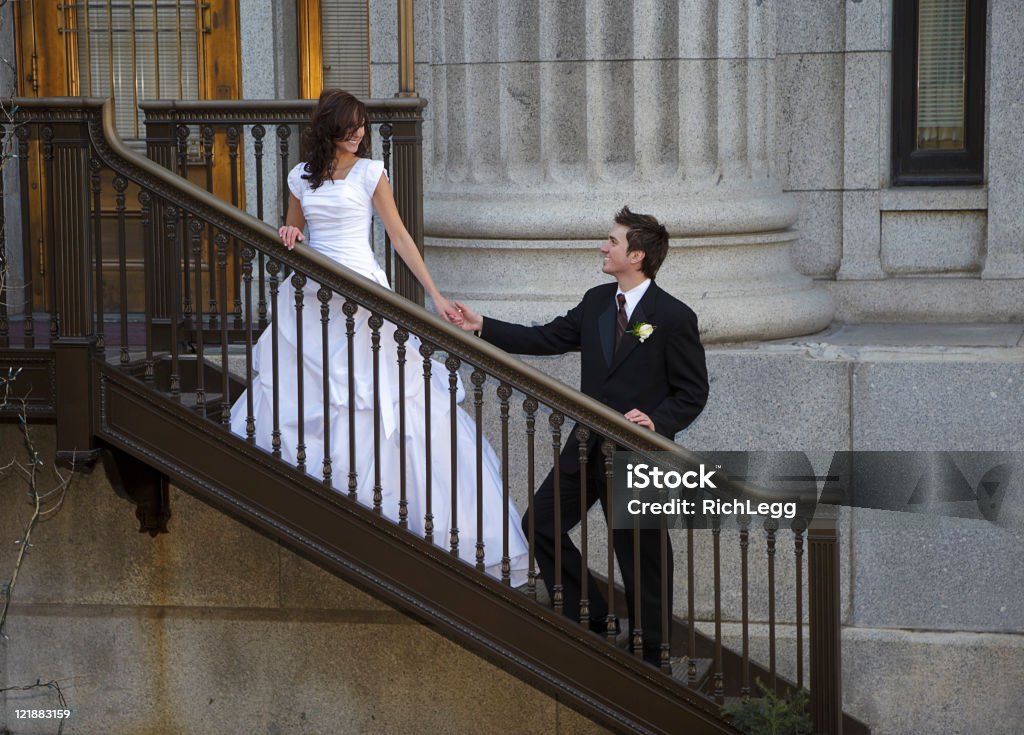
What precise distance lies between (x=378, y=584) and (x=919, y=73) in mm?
4268

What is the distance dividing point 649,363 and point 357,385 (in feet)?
3.93

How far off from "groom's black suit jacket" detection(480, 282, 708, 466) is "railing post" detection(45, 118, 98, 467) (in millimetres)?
1981

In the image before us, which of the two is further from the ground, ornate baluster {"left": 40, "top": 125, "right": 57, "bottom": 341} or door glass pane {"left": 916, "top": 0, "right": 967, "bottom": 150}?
door glass pane {"left": 916, "top": 0, "right": 967, "bottom": 150}

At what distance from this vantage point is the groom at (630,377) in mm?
6297

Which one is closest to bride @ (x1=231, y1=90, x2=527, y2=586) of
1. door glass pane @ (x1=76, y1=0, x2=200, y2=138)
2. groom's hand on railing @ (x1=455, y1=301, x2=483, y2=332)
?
groom's hand on railing @ (x1=455, y1=301, x2=483, y2=332)

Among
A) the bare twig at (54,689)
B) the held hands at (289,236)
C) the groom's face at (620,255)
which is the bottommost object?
the bare twig at (54,689)

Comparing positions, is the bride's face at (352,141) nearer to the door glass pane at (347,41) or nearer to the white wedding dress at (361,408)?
the white wedding dress at (361,408)

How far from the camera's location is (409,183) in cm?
756

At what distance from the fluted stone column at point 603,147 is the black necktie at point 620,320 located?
4.33ft

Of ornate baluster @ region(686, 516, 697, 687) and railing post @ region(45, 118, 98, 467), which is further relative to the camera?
railing post @ region(45, 118, 98, 467)

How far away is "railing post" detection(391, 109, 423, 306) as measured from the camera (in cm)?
746

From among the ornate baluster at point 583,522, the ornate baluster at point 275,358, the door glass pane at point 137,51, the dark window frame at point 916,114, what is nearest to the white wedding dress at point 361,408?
the ornate baluster at point 275,358

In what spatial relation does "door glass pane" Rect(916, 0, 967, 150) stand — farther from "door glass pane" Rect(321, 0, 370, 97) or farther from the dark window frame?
"door glass pane" Rect(321, 0, 370, 97)

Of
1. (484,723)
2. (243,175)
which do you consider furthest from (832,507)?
(243,175)
